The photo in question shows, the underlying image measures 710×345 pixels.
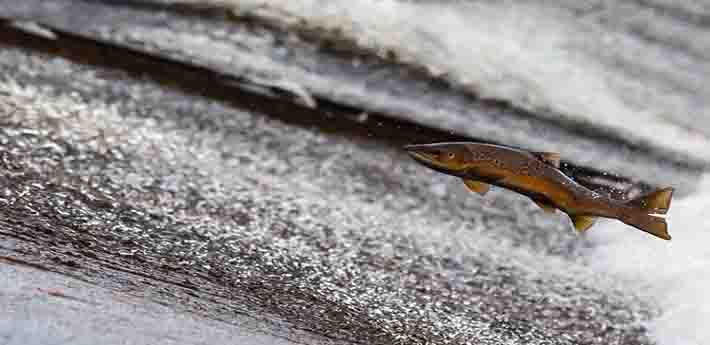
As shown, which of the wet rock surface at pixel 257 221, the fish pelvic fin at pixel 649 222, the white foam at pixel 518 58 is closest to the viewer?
the fish pelvic fin at pixel 649 222

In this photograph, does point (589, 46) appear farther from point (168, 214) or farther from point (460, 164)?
point (460, 164)

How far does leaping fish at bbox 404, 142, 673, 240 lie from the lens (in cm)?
141

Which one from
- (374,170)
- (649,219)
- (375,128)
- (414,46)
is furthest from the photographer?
(414,46)

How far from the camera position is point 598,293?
83.5 inches

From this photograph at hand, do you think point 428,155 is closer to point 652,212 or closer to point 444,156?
point 444,156

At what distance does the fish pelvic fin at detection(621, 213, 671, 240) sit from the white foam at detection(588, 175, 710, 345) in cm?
55

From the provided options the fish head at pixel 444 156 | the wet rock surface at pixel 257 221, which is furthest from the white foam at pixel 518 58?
the fish head at pixel 444 156

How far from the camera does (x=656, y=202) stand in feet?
4.86

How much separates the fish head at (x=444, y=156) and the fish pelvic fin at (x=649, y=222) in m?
0.26

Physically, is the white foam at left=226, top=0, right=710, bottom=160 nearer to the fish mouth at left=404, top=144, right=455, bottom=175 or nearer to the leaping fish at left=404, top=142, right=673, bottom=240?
the leaping fish at left=404, top=142, right=673, bottom=240

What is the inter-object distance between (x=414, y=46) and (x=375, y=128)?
0.43 m

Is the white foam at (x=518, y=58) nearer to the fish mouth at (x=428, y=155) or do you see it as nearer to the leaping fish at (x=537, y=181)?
the leaping fish at (x=537, y=181)

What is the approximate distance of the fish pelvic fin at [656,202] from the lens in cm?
148

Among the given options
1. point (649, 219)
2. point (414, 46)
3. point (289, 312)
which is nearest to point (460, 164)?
point (649, 219)
